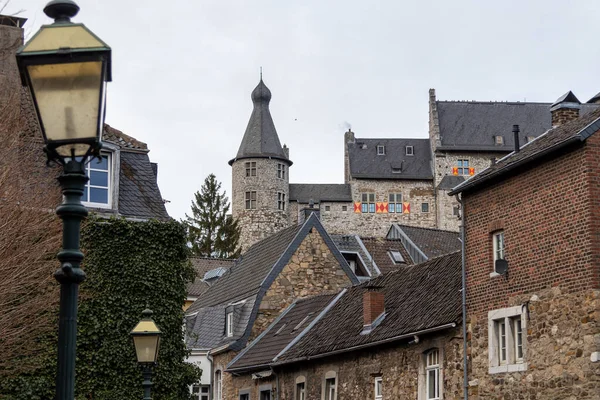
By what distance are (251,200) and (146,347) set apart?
8726 centimetres

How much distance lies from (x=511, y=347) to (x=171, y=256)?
7893 millimetres

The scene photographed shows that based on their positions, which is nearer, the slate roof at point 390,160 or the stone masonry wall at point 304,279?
the stone masonry wall at point 304,279

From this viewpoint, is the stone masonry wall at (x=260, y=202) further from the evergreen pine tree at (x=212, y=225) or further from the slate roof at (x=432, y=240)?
the slate roof at (x=432, y=240)

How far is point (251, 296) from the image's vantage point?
3662 cm

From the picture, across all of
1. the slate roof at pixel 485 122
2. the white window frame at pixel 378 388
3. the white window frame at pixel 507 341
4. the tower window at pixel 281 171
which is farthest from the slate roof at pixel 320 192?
the white window frame at pixel 507 341

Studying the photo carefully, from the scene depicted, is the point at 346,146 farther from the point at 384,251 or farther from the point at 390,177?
the point at 384,251

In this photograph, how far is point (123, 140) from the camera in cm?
2638

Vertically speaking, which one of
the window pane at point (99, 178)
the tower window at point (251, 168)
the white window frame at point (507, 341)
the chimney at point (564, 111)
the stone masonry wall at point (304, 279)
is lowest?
the white window frame at point (507, 341)

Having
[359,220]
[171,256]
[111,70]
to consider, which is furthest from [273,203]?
[111,70]

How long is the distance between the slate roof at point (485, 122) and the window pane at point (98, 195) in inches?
3137

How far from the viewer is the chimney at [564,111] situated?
80.5ft

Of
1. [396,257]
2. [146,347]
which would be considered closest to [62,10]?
[146,347]

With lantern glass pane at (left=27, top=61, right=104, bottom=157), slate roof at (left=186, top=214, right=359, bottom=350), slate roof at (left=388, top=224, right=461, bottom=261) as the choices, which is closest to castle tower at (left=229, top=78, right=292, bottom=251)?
slate roof at (left=388, top=224, right=461, bottom=261)

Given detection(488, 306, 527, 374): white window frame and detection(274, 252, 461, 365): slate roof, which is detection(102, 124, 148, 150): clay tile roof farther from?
detection(488, 306, 527, 374): white window frame
